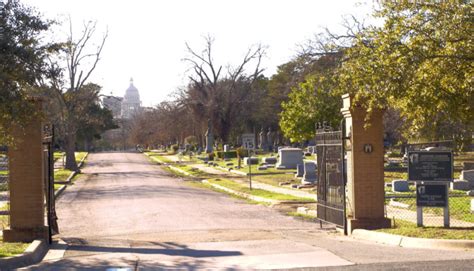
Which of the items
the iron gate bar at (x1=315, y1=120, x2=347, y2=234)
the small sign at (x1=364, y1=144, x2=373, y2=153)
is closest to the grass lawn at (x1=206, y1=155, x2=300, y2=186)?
the iron gate bar at (x1=315, y1=120, x2=347, y2=234)

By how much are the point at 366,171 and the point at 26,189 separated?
23.4ft

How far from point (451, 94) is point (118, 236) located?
310 inches

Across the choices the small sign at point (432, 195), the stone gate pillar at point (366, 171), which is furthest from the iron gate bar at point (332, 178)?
the small sign at point (432, 195)

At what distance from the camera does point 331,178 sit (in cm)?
1656

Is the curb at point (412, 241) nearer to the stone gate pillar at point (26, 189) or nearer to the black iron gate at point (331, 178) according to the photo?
the black iron gate at point (331, 178)

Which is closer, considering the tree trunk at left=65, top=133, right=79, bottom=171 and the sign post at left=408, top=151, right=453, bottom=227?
the sign post at left=408, top=151, right=453, bottom=227

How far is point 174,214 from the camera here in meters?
21.5

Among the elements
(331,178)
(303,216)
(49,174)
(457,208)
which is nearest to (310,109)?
(303,216)

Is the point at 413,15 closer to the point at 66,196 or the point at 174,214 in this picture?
the point at 174,214

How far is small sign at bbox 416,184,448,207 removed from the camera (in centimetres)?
1477

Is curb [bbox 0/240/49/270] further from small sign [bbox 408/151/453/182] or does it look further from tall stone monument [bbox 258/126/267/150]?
tall stone monument [bbox 258/126/267/150]

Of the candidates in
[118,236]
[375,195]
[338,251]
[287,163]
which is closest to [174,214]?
[118,236]

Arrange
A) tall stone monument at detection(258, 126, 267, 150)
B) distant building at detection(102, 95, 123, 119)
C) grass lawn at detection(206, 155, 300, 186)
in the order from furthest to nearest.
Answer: tall stone monument at detection(258, 126, 267, 150)
distant building at detection(102, 95, 123, 119)
grass lawn at detection(206, 155, 300, 186)

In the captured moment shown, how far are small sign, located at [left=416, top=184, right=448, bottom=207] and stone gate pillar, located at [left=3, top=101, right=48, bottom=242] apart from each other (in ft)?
25.3
